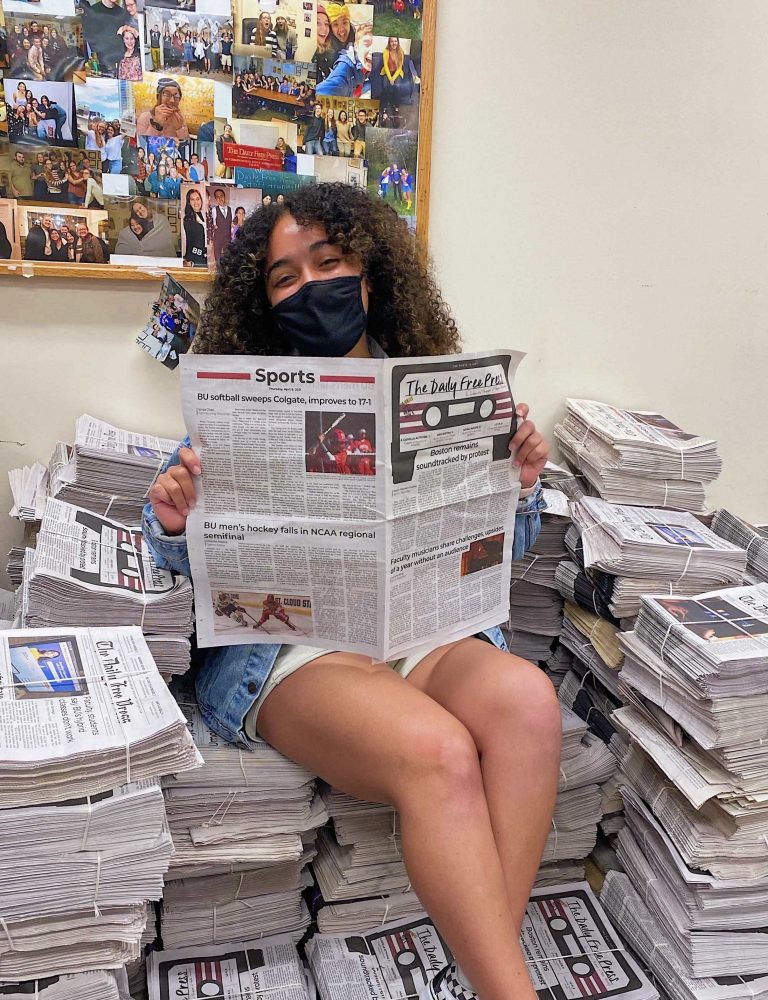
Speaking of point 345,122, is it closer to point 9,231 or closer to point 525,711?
point 9,231

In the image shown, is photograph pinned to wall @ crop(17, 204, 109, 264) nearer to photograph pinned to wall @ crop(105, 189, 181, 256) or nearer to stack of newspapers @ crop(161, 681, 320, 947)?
photograph pinned to wall @ crop(105, 189, 181, 256)

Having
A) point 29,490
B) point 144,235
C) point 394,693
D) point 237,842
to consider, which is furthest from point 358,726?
point 144,235

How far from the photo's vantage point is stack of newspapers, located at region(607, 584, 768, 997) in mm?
1104

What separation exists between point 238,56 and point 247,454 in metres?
0.92

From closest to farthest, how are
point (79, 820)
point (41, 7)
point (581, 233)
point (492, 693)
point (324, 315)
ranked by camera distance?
1. point (79, 820)
2. point (492, 693)
3. point (324, 315)
4. point (41, 7)
5. point (581, 233)

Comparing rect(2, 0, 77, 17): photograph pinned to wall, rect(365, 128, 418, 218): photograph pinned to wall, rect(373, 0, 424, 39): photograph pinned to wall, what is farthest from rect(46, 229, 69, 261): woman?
rect(373, 0, 424, 39): photograph pinned to wall

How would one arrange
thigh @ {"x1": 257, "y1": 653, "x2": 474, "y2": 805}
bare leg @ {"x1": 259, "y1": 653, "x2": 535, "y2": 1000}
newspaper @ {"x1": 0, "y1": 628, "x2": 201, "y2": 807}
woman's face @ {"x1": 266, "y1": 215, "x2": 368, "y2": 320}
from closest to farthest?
newspaper @ {"x1": 0, "y1": 628, "x2": 201, "y2": 807}
bare leg @ {"x1": 259, "y1": 653, "x2": 535, "y2": 1000}
thigh @ {"x1": 257, "y1": 653, "x2": 474, "y2": 805}
woman's face @ {"x1": 266, "y1": 215, "x2": 368, "y2": 320}

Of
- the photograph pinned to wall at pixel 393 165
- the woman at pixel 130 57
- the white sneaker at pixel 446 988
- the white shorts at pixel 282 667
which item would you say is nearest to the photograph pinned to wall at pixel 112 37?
the woman at pixel 130 57

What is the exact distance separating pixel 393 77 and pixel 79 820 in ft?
4.72

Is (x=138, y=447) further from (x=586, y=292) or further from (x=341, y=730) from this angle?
(x=586, y=292)

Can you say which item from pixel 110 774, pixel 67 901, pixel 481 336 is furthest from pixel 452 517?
pixel 481 336

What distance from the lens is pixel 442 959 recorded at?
119cm

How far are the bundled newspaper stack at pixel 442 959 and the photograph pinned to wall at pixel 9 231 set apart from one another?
1.33 m

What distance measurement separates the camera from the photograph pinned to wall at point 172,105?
147 cm
